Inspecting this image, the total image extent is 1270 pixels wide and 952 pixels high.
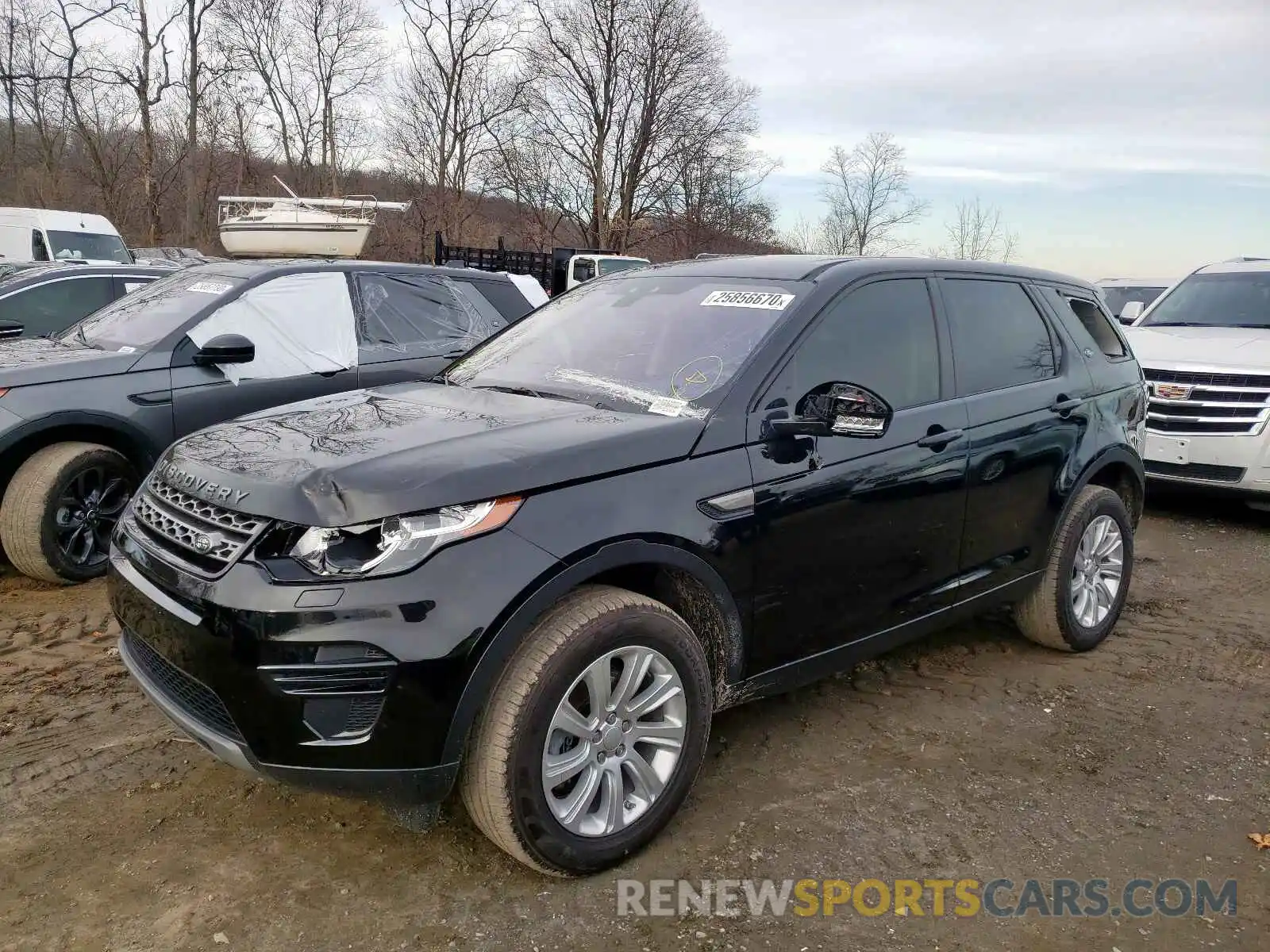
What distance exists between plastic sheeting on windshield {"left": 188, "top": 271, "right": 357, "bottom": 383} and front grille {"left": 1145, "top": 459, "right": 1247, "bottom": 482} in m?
6.15

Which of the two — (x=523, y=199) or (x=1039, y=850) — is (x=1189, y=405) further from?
(x=523, y=199)

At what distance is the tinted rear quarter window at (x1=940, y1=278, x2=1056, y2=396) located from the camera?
371 cm

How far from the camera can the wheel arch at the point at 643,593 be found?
2.28 metres

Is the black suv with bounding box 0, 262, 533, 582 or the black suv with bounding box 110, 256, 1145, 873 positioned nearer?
the black suv with bounding box 110, 256, 1145, 873

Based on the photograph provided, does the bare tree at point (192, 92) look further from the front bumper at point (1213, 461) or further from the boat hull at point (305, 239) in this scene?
the front bumper at point (1213, 461)

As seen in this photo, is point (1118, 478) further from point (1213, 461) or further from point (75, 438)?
point (75, 438)

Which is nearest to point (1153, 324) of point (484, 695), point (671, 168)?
point (484, 695)

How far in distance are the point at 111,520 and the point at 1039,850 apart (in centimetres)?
479

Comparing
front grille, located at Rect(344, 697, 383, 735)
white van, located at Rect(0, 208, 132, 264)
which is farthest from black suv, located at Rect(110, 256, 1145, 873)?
white van, located at Rect(0, 208, 132, 264)

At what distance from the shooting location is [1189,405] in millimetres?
7074

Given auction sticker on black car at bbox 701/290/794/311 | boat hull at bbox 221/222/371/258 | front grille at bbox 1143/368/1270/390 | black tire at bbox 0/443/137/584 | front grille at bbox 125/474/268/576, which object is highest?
boat hull at bbox 221/222/371/258

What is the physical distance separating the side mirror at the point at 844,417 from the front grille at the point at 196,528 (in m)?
1.60

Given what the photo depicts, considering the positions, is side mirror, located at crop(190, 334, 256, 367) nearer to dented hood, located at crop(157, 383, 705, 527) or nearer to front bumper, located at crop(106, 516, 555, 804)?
dented hood, located at crop(157, 383, 705, 527)

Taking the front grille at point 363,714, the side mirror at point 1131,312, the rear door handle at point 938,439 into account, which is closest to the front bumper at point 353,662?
the front grille at point 363,714
